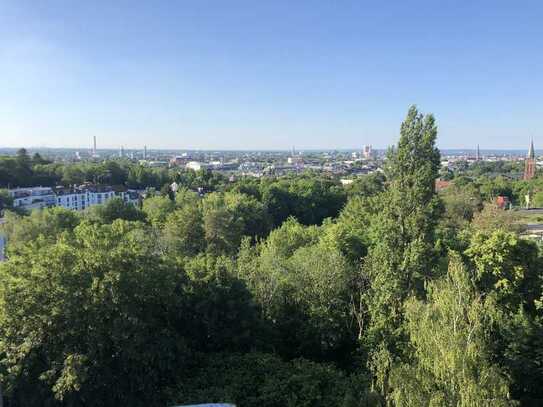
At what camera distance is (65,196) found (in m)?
63.4

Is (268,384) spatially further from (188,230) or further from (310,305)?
(188,230)

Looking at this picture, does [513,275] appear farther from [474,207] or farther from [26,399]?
[474,207]

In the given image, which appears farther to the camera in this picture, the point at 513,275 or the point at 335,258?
the point at 335,258

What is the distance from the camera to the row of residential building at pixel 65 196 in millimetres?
58484

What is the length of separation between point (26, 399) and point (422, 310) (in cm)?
981

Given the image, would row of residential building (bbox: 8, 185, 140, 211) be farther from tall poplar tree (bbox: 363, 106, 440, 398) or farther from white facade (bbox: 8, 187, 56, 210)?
tall poplar tree (bbox: 363, 106, 440, 398)

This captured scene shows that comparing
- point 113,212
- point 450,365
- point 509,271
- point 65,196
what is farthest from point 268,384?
point 65,196

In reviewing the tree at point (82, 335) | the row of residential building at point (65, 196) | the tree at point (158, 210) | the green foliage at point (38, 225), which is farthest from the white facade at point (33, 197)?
the tree at point (82, 335)

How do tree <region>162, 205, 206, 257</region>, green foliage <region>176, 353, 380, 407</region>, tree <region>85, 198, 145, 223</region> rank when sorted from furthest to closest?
tree <region>85, 198, 145, 223</region>
tree <region>162, 205, 206, 257</region>
green foliage <region>176, 353, 380, 407</region>

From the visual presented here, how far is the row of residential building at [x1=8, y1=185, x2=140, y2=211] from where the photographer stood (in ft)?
192

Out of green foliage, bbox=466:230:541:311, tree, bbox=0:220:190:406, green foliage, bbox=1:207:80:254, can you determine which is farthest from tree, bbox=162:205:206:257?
green foliage, bbox=466:230:541:311

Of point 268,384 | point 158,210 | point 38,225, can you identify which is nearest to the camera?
point 268,384

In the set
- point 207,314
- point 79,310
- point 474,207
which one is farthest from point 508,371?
point 474,207

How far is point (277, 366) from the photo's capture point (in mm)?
12445
